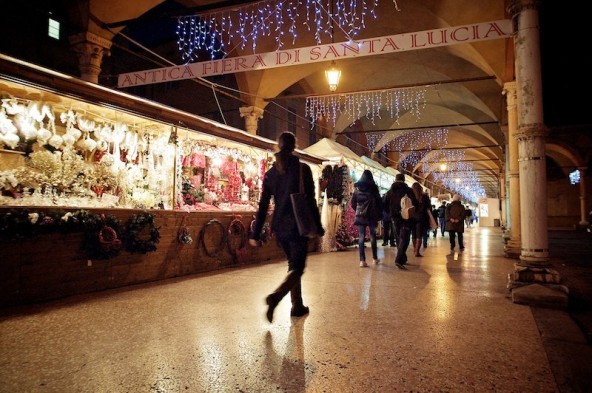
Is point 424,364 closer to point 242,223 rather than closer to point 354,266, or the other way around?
point 354,266

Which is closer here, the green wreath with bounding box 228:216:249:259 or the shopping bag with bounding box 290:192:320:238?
the shopping bag with bounding box 290:192:320:238

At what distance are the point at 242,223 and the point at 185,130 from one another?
242 cm

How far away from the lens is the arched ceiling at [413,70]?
10203 millimetres

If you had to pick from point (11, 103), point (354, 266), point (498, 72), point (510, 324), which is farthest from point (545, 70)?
point (11, 103)

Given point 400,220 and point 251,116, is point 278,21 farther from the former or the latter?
point 400,220

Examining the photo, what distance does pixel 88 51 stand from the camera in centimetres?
907

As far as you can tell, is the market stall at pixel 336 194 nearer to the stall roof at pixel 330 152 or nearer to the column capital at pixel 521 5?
the stall roof at pixel 330 152

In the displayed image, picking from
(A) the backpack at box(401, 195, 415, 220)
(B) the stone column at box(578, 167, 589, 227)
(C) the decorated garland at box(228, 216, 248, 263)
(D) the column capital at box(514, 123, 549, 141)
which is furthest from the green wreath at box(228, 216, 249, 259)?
(B) the stone column at box(578, 167, 589, 227)

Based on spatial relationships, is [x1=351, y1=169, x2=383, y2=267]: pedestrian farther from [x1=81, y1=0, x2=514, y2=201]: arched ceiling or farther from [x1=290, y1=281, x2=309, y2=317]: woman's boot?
[x1=81, y1=0, x2=514, y2=201]: arched ceiling

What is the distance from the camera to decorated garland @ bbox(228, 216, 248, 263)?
329 inches

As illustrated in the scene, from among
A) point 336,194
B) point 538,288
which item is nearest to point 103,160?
point 336,194

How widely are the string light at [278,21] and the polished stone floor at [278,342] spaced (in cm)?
933

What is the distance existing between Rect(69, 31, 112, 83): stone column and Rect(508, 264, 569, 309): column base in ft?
31.0

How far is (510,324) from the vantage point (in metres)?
3.93
